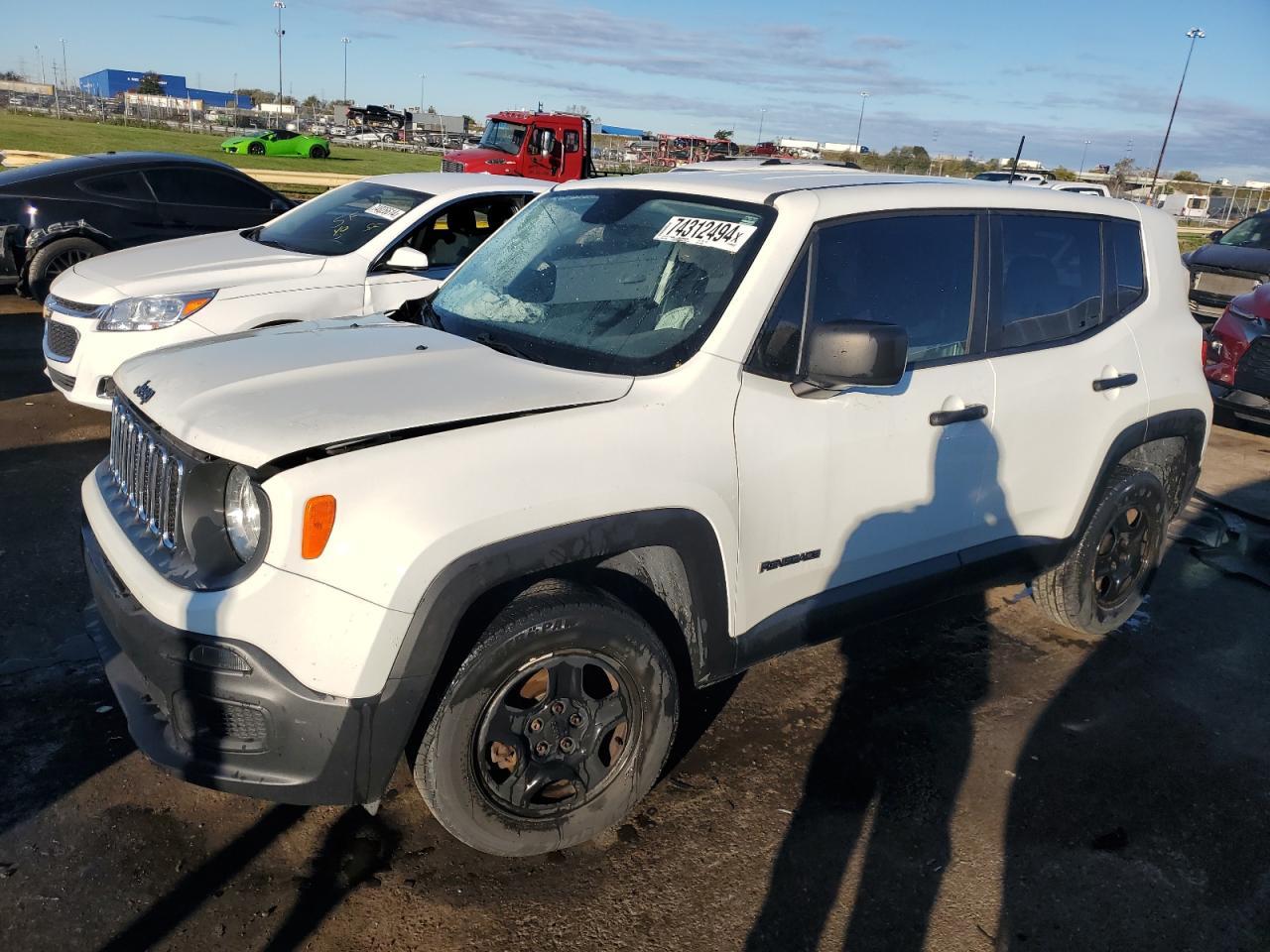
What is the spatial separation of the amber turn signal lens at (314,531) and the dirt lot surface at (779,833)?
1.04m

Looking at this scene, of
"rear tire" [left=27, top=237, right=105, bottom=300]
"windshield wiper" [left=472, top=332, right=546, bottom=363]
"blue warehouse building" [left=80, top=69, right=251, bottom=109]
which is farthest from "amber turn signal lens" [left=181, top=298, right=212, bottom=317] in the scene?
"blue warehouse building" [left=80, top=69, right=251, bottom=109]

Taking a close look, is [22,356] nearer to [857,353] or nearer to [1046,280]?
[857,353]

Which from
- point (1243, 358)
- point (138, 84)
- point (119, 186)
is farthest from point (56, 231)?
point (138, 84)

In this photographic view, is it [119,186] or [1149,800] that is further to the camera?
[119,186]

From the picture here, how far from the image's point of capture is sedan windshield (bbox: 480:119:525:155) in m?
21.2

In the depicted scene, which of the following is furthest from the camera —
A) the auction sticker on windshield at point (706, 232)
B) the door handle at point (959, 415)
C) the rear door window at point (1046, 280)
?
the rear door window at point (1046, 280)

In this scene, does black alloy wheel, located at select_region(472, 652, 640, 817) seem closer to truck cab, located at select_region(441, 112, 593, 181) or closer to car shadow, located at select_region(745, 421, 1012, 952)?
car shadow, located at select_region(745, 421, 1012, 952)

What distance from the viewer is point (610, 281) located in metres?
3.37

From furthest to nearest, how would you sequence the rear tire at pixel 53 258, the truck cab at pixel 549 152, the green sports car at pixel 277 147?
the green sports car at pixel 277 147 → the truck cab at pixel 549 152 → the rear tire at pixel 53 258

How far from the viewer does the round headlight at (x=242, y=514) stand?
2506 mm

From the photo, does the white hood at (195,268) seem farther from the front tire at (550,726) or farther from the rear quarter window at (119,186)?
the front tire at (550,726)

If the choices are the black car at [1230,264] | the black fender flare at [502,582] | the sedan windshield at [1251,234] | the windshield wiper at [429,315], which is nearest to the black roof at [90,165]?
the windshield wiper at [429,315]

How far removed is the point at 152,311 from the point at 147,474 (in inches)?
137

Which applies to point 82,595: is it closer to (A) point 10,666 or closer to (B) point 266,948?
(A) point 10,666
